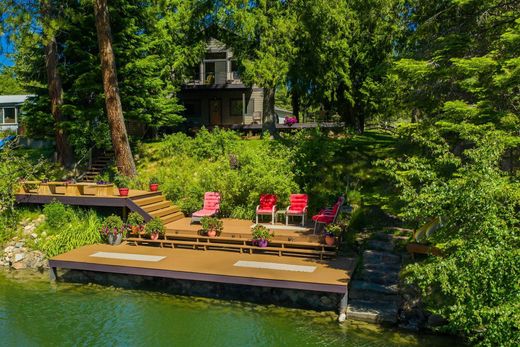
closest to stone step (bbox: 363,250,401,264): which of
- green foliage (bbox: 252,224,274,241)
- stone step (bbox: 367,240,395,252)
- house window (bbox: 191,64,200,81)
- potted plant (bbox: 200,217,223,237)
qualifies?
stone step (bbox: 367,240,395,252)

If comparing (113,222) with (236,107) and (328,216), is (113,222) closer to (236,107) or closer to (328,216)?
(328,216)

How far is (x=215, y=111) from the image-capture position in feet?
116

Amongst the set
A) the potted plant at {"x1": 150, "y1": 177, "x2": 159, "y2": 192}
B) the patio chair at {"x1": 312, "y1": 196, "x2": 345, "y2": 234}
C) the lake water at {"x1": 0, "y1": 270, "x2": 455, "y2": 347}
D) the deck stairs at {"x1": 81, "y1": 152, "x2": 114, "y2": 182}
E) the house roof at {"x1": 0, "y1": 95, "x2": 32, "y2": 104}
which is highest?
the house roof at {"x1": 0, "y1": 95, "x2": 32, "y2": 104}

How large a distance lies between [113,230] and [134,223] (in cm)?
73

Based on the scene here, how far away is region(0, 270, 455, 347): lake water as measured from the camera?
9367 mm

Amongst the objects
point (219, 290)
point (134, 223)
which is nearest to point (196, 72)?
point (134, 223)

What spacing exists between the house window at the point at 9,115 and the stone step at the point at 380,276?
33.8 metres

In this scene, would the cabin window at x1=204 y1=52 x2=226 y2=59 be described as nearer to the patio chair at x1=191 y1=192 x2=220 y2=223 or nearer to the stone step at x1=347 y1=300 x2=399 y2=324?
the patio chair at x1=191 y1=192 x2=220 y2=223

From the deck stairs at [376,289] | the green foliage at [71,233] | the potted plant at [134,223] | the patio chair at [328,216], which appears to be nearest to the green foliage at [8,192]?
the green foliage at [71,233]

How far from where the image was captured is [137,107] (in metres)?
23.5

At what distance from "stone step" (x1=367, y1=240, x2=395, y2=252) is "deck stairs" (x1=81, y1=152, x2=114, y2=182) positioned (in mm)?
14669

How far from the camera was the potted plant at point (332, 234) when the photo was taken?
12.8 meters

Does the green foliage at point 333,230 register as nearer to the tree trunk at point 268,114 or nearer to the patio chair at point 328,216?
the patio chair at point 328,216

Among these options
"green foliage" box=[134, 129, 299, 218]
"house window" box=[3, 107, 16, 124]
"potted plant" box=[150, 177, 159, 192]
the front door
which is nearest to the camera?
"green foliage" box=[134, 129, 299, 218]
